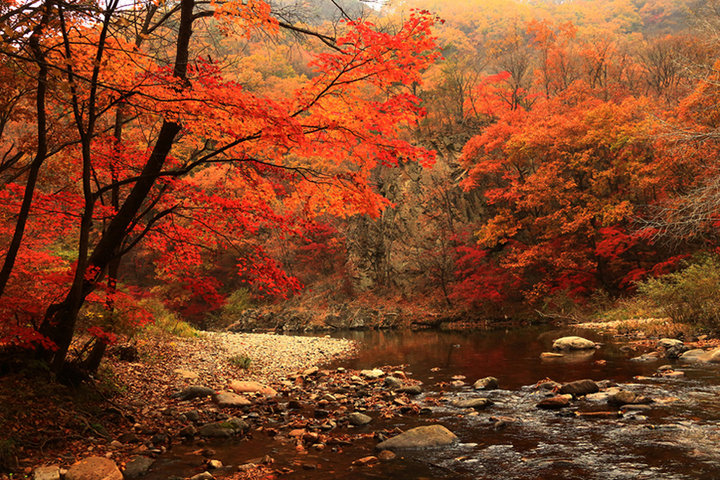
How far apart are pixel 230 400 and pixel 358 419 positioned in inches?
97.7

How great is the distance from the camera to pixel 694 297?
1298 centimetres

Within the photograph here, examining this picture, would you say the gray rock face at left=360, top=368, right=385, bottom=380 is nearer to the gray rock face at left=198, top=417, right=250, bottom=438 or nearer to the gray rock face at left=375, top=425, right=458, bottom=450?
the gray rock face at left=198, top=417, right=250, bottom=438

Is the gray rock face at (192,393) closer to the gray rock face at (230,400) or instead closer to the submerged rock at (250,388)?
the gray rock face at (230,400)

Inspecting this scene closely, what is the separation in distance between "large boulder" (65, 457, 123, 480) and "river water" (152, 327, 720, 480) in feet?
1.66

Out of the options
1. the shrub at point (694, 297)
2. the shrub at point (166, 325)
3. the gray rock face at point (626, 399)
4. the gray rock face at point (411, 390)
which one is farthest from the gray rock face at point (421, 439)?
the shrub at point (694, 297)

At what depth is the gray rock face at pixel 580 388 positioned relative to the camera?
7648 millimetres

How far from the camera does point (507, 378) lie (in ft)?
31.6

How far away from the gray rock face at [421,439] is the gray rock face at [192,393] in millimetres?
4015

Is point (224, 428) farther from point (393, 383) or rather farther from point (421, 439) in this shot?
point (393, 383)

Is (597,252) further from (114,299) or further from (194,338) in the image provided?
(114,299)

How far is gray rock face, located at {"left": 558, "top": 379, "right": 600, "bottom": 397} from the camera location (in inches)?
301

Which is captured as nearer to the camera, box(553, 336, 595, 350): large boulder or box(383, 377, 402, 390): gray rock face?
box(383, 377, 402, 390): gray rock face

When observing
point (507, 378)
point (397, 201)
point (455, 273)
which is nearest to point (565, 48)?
point (397, 201)

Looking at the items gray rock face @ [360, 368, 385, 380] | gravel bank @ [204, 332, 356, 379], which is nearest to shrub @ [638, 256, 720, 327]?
gray rock face @ [360, 368, 385, 380]
